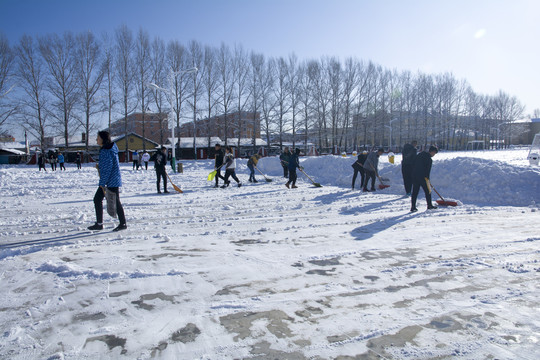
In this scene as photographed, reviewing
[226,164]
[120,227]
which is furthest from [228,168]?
[120,227]

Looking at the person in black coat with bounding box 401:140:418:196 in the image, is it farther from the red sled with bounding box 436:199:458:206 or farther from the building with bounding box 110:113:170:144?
the building with bounding box 110:113:170:144

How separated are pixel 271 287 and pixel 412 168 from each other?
24.5ft

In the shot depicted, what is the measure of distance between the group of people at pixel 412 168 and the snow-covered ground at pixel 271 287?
977mm

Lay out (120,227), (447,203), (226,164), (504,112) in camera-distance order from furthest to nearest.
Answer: (504,112)
(226,164)
(447,203)
(120,227)

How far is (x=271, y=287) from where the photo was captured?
10.4ft

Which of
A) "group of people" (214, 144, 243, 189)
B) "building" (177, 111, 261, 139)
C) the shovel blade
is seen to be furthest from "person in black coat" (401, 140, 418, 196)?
"building" (177, 111, 261, 139)

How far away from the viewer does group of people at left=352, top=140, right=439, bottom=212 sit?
745cm

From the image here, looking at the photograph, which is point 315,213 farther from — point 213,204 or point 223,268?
point 223,268

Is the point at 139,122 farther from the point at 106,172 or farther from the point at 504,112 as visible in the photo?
the point at 504,112

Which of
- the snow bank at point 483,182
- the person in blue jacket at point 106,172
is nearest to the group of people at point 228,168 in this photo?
the person in blue jacket at point 106,172

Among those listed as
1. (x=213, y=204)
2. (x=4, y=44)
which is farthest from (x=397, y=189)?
(x=4, y=44)

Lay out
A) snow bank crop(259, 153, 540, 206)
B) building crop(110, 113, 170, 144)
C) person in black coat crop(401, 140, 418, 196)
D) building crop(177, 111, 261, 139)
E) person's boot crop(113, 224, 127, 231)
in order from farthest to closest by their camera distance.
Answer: building crop(177, 111, 261, 139) → building crop(110, 113, 170, 144) → person in black coat crop(401, 140, 418, 196) → snow bank crop(259, 153, 540, 206) → person's boot crop(113, 224, 127, 231)

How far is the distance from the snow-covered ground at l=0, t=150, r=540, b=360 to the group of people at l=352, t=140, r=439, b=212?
0.98 m

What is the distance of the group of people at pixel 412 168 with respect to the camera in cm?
745
